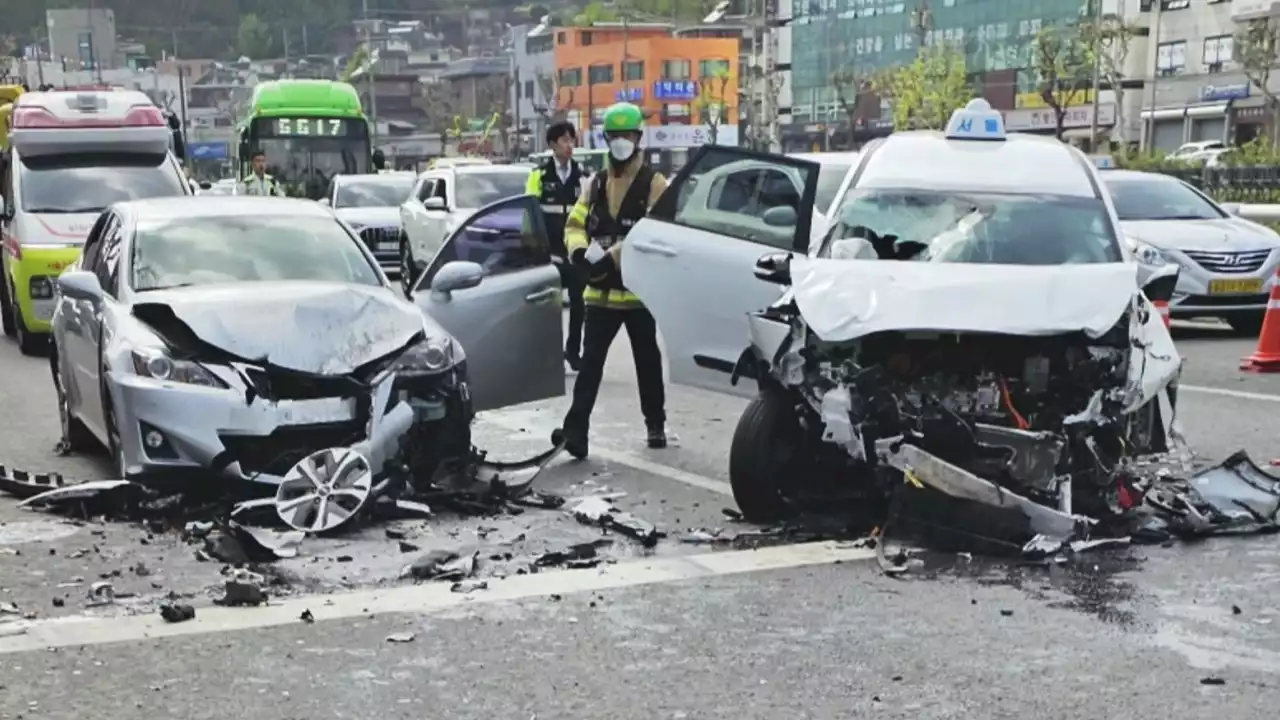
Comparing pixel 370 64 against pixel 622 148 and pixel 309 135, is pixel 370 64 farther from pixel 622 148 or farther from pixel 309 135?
pixel 622 148

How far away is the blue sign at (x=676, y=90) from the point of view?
9794 centimetres

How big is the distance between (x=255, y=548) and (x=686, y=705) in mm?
2495

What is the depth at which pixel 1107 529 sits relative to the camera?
6758 mm

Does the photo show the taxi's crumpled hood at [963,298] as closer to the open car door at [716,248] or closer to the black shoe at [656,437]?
the open car door at [716,248]

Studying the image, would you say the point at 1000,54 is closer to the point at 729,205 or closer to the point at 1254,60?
the point at 1254,60

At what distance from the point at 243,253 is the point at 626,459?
7.85 ft

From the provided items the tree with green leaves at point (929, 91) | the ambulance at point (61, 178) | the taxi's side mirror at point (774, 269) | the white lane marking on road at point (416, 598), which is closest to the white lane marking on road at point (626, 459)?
the taxi's side mirror at point (774, 269)

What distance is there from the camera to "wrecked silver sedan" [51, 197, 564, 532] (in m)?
7.07

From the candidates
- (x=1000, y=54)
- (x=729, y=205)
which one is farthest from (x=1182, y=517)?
(x=1000, y=54)

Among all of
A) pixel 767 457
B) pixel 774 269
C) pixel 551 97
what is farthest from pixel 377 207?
pixel 551 97

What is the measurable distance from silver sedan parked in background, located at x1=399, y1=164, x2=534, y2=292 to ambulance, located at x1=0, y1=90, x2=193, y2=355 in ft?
12.8

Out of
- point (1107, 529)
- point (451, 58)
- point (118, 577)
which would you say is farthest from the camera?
point (451, 58)

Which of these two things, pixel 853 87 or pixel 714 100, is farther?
pixel 714 100

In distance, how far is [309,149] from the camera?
99.0ft
